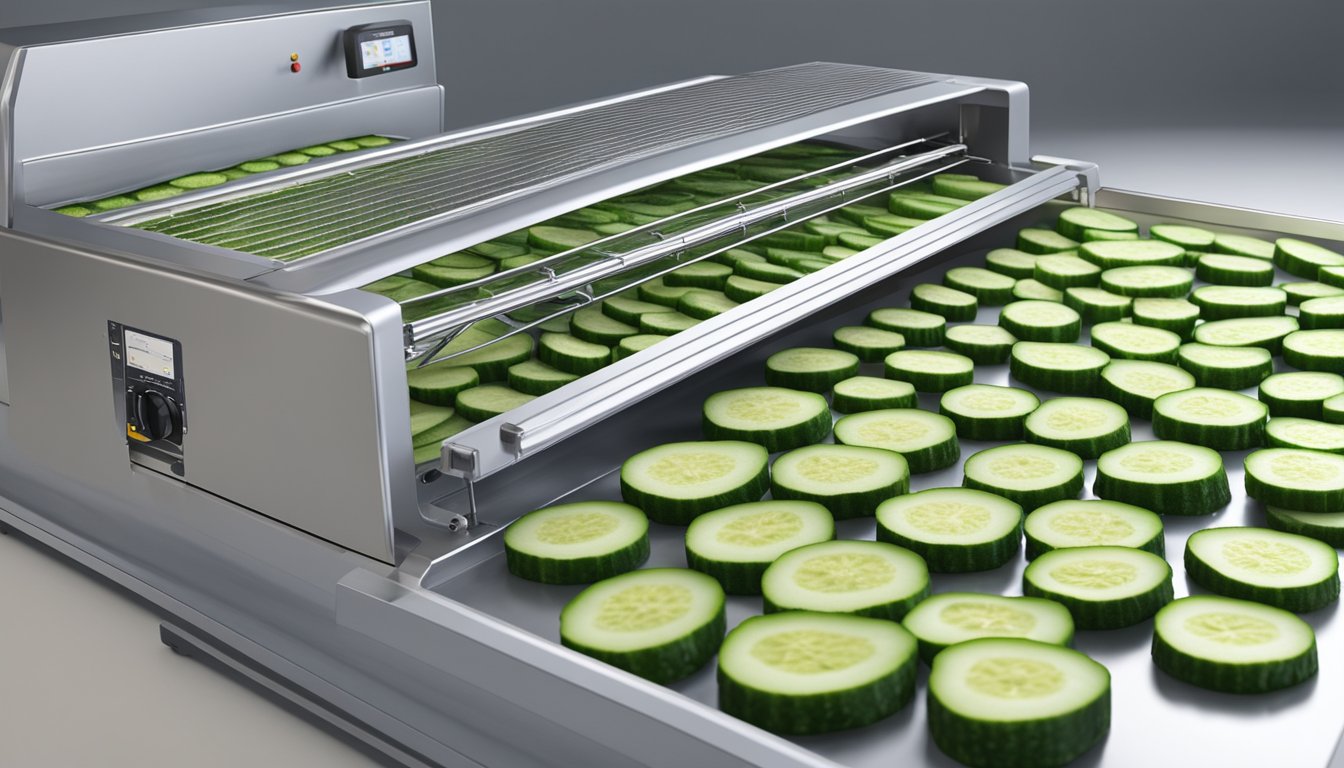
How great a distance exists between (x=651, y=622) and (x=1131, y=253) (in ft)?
6.25

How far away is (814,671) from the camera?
1.49 metres

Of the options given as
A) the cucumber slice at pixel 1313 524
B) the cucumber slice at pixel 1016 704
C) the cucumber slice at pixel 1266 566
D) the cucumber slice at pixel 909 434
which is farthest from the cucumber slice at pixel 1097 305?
the cucumber slice at pixel 1016 704

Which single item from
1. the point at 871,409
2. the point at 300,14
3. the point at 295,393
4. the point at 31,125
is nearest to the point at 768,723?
the point at 295,393

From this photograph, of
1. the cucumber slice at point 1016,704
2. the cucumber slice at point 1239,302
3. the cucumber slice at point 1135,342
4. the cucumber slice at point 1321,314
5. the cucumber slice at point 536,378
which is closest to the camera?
the cucumber slice at point 1016,704

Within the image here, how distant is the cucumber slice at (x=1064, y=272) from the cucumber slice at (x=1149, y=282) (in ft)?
0.10

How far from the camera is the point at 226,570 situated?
2018 mm

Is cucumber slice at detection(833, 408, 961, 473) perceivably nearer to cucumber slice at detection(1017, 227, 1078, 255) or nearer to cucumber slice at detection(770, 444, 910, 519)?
cucumber slice at detection(770, 444, 910, 519)

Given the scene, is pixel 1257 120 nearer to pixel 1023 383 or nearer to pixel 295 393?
pixel 1023 383

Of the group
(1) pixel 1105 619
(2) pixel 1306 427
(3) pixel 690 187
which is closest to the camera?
(1) pixel 1105 619

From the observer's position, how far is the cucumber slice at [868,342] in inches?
101

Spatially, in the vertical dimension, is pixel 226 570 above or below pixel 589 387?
below

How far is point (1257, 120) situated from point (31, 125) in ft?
17.8

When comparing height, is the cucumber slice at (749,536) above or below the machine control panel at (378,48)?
below

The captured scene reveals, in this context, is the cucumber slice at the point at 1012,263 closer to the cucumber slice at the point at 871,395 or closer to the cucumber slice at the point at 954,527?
the cucumber slice at the point at 871,395
